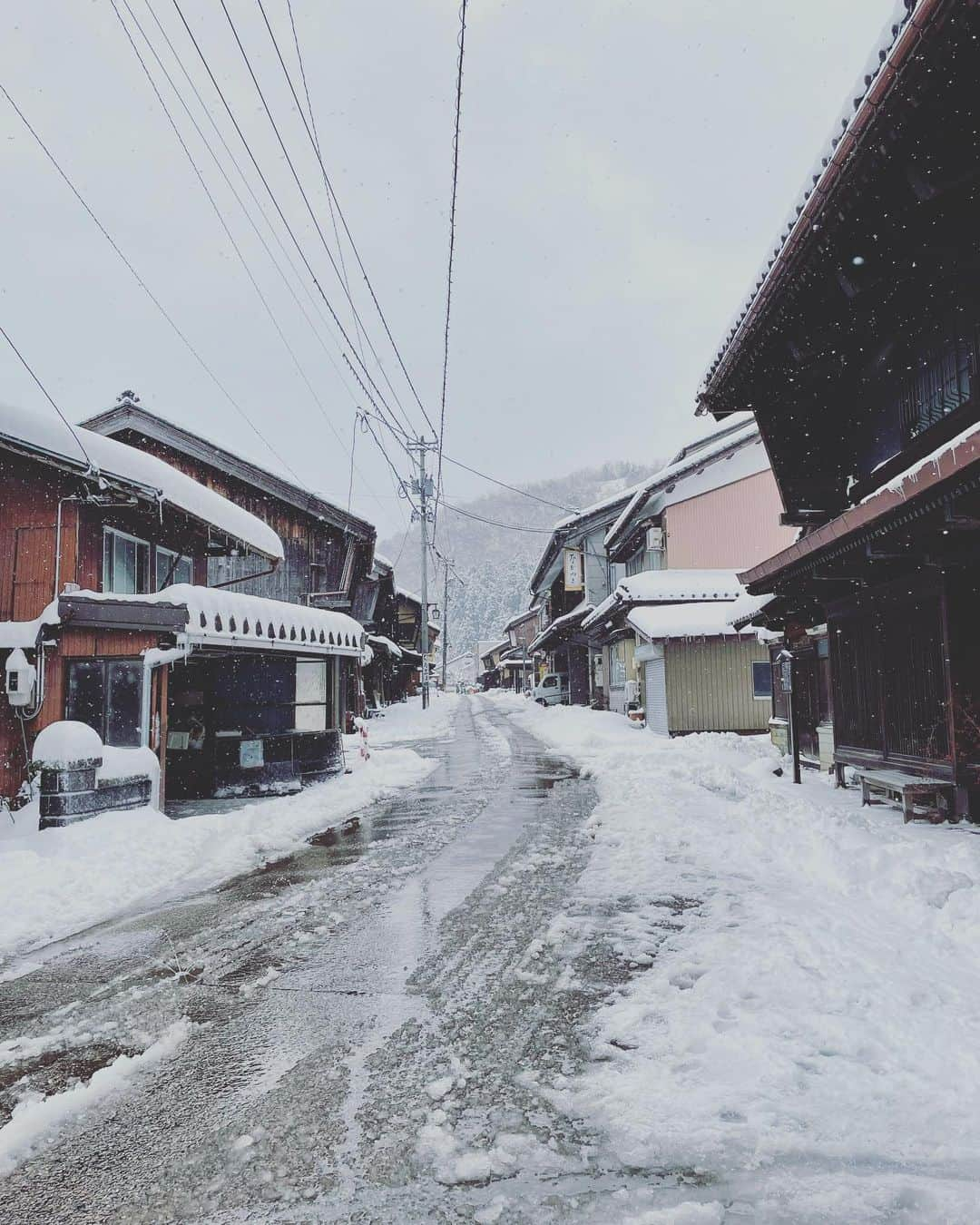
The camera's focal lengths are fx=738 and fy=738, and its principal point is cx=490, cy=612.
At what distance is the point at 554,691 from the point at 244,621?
116ft

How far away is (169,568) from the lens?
1358cm

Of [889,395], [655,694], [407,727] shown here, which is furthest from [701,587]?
[889,395]

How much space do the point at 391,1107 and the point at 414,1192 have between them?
522mm

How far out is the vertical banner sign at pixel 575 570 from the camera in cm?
3325

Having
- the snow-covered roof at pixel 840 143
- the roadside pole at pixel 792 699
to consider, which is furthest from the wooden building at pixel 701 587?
the snow-covered roof at pixel 840 143

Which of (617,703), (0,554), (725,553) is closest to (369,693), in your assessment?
(617,703)

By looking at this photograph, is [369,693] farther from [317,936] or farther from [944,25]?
[944,25]

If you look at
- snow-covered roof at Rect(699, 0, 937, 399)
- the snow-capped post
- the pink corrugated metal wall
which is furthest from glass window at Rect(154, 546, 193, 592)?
the pink corrugated metal wall

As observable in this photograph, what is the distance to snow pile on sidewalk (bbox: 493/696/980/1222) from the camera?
2488mm

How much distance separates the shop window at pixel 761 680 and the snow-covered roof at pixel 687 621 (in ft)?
3.58

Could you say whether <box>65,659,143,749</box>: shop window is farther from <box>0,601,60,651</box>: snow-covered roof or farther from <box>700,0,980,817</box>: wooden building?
<box>700,0,980,817</box>: wooden building

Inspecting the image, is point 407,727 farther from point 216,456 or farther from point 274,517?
point 216,456

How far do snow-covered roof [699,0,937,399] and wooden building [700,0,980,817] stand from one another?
2 cm

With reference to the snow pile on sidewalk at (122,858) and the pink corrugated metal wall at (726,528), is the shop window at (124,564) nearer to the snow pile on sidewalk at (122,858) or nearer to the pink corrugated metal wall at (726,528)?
the snow pile on sidewalk at (122,858)
